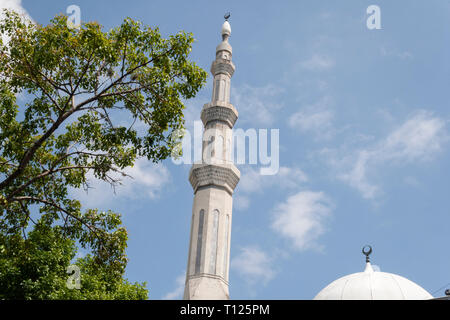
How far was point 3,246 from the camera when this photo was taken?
49.3 ft

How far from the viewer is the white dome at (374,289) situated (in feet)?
68.1

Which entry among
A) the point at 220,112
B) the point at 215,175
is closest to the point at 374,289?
the point at 215,175

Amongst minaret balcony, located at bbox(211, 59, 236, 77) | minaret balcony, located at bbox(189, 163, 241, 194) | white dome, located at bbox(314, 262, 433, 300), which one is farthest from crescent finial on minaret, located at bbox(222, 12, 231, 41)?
white dome, located at bbox(314, 262, 433, 300)

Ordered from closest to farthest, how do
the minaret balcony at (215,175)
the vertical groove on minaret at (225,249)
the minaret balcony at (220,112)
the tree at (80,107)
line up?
the tree at (80,107) → the vertical groove on minaret at (225,249) → the minaret balcony at (215,175) → the minaret balcony at (220,112)

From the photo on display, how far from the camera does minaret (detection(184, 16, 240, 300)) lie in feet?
77.1

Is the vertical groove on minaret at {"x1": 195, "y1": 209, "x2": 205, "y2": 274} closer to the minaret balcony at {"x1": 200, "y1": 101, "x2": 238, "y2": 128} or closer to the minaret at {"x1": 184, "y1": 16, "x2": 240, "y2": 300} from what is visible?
the minaret at {"x1": 184, "y1": 16, "x2": 240, "y2": 300}

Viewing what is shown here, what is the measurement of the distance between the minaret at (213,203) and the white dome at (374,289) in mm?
4853

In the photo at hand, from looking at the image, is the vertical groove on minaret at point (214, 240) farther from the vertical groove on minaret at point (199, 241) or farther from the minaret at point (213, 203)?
the vertical groove on minaret at point (199, 241)

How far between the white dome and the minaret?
485 cm

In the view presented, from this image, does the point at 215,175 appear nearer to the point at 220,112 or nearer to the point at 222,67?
the point at 220,112

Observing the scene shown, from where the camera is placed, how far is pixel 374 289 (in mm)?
20938

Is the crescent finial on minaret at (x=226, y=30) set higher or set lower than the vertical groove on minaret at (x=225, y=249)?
higher

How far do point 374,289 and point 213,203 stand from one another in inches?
333

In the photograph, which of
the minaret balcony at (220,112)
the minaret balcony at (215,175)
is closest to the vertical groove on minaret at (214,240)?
the minaret balcony at (215,175)
